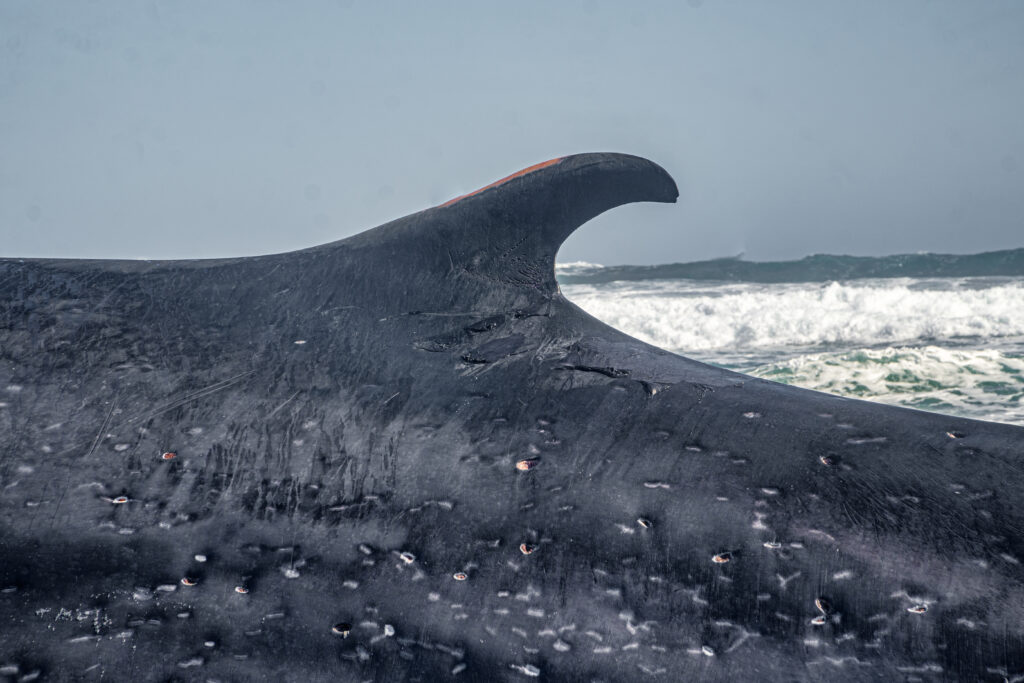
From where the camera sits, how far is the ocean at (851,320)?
11711 mm

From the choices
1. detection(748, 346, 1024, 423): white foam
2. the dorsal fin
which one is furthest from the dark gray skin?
detection(748, 346, 1024, 423): white foam

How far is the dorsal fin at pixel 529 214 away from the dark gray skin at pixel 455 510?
343mm

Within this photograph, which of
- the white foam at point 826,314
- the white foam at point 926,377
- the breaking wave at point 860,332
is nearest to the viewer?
the white foam at point 926,377

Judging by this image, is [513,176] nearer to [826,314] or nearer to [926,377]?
[926,377]

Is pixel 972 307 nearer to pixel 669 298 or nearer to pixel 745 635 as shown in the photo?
pixel 669 298

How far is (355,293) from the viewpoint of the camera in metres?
2.62

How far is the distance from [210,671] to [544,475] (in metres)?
1.04

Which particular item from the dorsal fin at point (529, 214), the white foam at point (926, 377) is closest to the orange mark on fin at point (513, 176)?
the dorsal fin at point (529, 214)

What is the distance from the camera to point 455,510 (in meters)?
2.05

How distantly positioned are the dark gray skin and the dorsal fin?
1.13ft

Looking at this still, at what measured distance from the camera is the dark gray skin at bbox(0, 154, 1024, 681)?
1.79m

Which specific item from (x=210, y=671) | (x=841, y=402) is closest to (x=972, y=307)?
(x=841, y=402)

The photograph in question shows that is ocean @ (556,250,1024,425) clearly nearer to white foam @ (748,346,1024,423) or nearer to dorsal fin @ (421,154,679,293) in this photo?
white foam @ (748,346,1024,423)

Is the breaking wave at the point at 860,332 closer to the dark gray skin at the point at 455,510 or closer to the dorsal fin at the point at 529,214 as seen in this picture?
the dorsal fin at the point at 529,214
